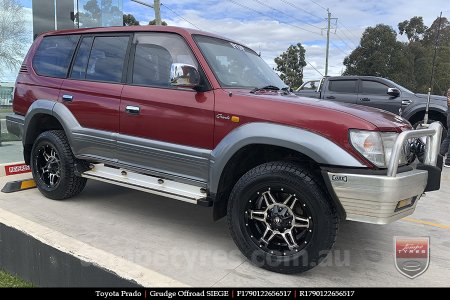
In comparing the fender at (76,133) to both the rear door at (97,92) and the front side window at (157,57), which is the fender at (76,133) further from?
the front side window at (157,57)

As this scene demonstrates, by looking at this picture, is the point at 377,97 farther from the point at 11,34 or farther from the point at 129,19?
the point at 129,19

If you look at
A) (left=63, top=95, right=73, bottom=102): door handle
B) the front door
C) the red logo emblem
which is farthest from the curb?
the red logo emblem

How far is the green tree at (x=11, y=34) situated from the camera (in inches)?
321

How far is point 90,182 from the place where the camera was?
234 inches

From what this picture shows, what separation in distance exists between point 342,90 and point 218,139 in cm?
836

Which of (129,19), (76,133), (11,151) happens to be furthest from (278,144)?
(129,19)

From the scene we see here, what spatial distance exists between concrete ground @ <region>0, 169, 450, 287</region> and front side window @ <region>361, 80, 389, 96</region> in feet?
18.2

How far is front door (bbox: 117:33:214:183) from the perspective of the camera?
11.8 ft

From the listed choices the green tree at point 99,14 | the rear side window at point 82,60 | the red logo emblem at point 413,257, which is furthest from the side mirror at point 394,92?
the rear side window at point 82,60

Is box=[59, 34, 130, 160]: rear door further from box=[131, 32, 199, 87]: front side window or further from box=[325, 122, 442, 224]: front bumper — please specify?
box=[325, 122, 442, 224]: front bumper

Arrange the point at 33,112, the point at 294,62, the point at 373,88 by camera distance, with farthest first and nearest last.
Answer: the point at 294,62
the point at 373,88
the point at 33,112

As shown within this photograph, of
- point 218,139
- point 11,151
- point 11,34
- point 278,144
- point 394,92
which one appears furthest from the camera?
point 394,92

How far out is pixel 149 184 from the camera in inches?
158

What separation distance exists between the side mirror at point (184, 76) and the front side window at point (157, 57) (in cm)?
27
